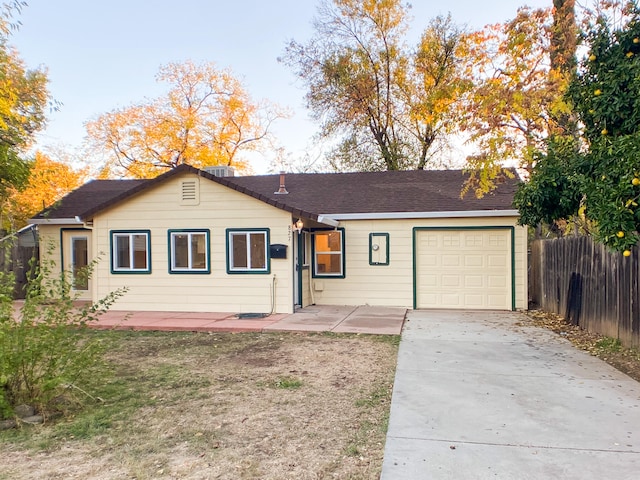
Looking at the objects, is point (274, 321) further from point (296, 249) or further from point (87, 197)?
point (87, 197)

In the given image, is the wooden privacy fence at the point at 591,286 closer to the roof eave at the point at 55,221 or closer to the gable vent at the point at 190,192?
the gable vent at the point at 190,192

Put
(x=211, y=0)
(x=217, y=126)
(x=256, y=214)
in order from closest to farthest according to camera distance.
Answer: (x=256, y=214)
(x=211, y=0)
(x=217, y=126)

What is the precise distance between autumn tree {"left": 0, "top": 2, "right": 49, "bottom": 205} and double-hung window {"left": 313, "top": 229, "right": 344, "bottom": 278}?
6805mm

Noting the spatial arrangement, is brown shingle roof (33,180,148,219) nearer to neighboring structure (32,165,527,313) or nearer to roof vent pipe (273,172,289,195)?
neighboring structure (32,165,527,313)

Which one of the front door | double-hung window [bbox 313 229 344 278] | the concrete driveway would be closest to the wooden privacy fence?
the concrete driveway

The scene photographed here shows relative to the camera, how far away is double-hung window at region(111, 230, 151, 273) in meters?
10.7

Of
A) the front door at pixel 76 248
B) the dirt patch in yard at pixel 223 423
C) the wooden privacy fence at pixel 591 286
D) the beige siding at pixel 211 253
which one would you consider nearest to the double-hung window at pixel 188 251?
the beige siding at pixel 211 253

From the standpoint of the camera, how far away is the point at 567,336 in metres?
7.87

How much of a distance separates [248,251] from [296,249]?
1145mm

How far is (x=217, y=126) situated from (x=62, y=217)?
14023 millimetres

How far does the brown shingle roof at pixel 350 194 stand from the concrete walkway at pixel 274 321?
224 cm

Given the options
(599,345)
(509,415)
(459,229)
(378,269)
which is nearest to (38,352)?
(509,415)

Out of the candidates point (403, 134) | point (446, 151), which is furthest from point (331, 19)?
point (446, 151)

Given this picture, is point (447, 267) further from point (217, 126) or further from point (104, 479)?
point (217, 126)
